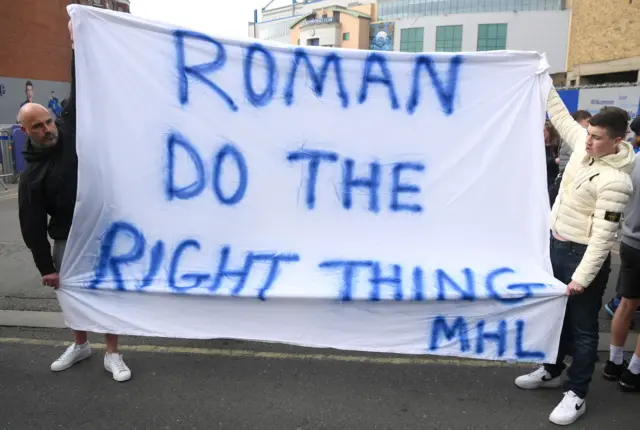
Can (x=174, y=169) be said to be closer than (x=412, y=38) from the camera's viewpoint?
Yes

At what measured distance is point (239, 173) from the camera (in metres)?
3.08

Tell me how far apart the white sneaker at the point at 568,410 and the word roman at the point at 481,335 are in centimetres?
28

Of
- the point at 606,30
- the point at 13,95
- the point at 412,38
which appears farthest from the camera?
the point at 412,38

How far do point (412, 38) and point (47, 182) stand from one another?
55093 millimetres

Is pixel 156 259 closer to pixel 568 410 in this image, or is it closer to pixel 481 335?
pixel 481 335

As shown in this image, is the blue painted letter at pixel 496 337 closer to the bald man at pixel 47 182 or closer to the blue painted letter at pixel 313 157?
the blue painted letter at pixel 313 157

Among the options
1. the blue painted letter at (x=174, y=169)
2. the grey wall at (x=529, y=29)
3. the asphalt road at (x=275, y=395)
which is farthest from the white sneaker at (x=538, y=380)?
the grey wall at (x=529, y=29)

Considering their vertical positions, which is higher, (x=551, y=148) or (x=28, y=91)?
(x=28, y=91)

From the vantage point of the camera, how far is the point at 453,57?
3.03 meters

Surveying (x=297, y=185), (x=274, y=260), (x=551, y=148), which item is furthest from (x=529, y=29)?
(x=274, y=260)

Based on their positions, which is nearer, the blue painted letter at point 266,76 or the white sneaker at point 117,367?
the blue painted letter at point 266,76

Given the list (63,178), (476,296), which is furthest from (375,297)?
(63,178)

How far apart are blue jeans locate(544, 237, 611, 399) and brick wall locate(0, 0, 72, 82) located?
53.2 ft

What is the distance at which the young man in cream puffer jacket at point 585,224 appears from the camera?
2.65m
